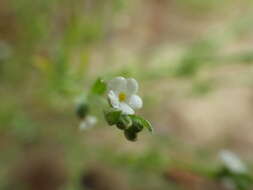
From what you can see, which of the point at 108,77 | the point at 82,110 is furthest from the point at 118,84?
the point at 108,77

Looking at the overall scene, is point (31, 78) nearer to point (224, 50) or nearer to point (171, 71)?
point (171, 71)

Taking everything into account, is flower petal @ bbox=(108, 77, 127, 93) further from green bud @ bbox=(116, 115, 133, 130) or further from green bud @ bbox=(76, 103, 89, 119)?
green bud @ bbox=(76, 103, 89, 119)

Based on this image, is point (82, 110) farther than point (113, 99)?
Yes

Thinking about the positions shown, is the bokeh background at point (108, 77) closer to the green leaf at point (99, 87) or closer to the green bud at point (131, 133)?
the green leaf at point (99, 87)

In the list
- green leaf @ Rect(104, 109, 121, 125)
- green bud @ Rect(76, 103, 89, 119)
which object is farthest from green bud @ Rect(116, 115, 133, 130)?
green bud @ Rect(76, 103, 89, 119)

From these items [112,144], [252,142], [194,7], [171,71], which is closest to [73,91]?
[171,71]

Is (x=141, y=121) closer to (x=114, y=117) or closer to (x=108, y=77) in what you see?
(x=114, y=117)

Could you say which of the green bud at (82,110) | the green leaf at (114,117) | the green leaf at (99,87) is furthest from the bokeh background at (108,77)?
the green leaf at (114,117)
